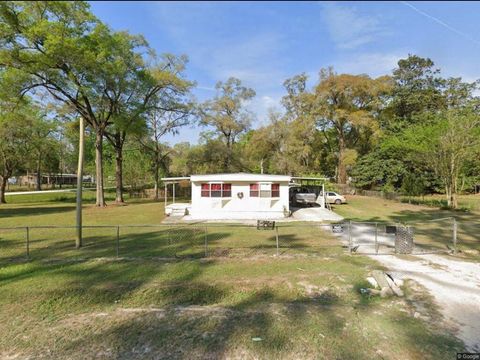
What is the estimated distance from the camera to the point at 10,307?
220 inches

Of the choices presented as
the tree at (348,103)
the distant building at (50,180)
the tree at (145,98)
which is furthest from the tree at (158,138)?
the distant building at (50,180)

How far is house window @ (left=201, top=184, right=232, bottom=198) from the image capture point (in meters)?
19.1

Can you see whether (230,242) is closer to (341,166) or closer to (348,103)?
(341,166)

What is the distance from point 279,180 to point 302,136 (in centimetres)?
2210

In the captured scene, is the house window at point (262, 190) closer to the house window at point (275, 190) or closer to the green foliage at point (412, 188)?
the house window at point (275, 190)

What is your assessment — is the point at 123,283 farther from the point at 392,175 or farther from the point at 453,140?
the point at 392,175

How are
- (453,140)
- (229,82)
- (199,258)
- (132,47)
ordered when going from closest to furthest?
(199,258), (453,140), (132,47), (229,82)

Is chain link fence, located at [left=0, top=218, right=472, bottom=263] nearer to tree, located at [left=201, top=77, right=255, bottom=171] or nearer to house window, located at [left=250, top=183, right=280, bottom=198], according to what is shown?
house window, located at [left=250, top=183, right=280, bottom=198]

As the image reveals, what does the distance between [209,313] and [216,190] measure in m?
14.0

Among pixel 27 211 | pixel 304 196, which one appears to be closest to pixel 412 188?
pixel 304 196

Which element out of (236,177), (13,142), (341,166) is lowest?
(236,177)

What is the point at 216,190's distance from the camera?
19.2 meters

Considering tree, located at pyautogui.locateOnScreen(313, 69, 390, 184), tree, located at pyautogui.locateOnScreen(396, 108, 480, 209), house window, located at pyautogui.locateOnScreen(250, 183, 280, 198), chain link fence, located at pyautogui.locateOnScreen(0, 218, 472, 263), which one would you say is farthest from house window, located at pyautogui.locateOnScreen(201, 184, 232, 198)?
tree, located at pyautogui.locateOnScreen(313, 69, 390, 184)

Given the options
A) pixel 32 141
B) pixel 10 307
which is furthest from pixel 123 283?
pixel 32 141
